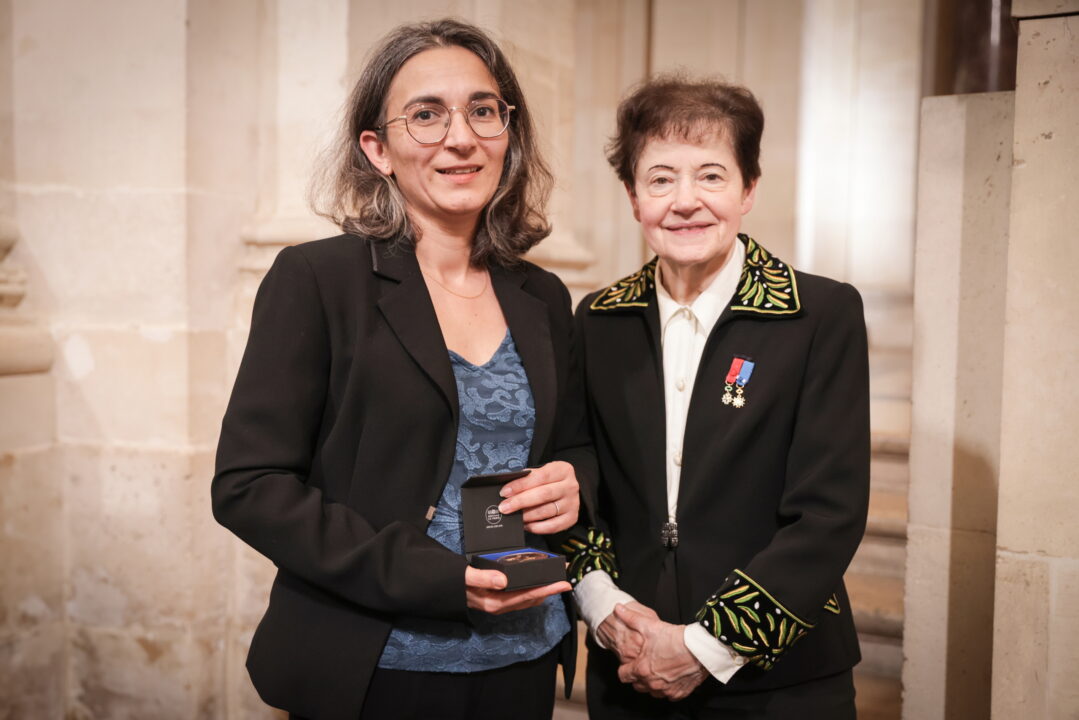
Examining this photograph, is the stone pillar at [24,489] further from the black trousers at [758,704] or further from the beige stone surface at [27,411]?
the black trousers at [758,704]

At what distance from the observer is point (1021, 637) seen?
2.12m

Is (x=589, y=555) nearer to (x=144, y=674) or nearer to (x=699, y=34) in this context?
(x=144, y=674)

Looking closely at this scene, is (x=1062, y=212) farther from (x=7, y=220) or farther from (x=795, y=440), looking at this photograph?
(x=7, y=220)

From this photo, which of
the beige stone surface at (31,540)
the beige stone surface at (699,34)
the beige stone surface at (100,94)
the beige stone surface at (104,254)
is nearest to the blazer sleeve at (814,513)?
the beige stone surface at (104,254)

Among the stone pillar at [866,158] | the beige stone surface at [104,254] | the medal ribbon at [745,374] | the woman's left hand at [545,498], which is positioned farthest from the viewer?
the stone pillar at [866,158]

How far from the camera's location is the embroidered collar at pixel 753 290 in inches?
74.7

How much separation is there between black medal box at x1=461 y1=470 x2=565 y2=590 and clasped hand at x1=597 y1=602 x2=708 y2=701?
0.35m

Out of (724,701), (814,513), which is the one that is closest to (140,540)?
(724,701)

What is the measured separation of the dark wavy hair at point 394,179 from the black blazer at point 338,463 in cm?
13

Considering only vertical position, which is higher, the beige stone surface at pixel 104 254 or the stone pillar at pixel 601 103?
the stone pillar at pixel 601 103

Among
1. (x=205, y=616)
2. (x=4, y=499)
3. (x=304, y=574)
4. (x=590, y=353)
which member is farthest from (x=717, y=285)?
(x=4, y=499)

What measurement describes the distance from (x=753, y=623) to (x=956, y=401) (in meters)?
1.12

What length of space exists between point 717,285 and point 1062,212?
79cm

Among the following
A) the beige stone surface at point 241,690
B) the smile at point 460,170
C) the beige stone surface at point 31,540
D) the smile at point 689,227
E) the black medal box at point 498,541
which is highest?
the smile at point 460,170
